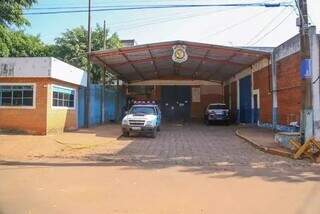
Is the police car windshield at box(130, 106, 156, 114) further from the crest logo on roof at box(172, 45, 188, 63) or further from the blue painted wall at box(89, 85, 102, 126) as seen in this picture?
the blue painted wall at box(89, 85, 102, 126)

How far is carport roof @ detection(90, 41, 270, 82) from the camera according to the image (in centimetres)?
3030

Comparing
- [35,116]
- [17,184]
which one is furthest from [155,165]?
[35,116]

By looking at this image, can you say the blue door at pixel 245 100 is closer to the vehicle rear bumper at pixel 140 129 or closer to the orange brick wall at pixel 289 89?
the orange brick wall at pixel 289 89

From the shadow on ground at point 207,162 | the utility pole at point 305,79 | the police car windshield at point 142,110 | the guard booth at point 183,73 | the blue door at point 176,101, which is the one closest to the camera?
the shadow on ground at point 207,162

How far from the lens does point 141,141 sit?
2403cm

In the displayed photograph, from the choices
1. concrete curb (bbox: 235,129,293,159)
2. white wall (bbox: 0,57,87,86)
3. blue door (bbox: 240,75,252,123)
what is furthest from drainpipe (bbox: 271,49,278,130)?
white wall (bbox: 0,57,87,86)

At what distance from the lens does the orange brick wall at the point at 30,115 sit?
24.1 meters

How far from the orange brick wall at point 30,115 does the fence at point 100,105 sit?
669 centimetres

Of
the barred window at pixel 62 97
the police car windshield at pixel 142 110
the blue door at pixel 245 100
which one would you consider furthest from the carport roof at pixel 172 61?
the police car windshield at pixel 142 110

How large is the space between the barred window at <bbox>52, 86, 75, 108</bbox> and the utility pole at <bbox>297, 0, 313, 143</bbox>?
41.9ft

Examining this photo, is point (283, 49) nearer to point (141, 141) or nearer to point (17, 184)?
point (141, 141)

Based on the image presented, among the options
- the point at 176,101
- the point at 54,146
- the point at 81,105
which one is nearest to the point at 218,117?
the point at 176,101

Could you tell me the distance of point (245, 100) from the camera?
38.7 meters

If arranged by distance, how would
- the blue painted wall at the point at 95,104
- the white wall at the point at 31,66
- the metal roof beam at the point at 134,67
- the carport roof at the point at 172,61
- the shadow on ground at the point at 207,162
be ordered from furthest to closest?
the blue painted wall at the point at 95,104, the metal roof beam at the point at 134,67, the carport roof at the point at 172,61, the white wall at the point at 31,66, the shadow on ground at the point at 207,162
